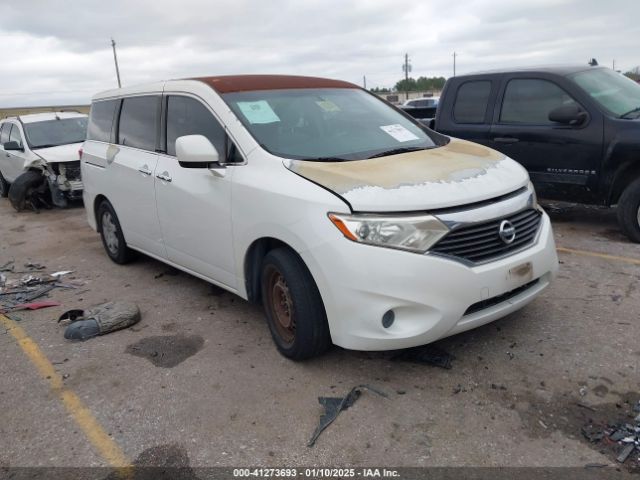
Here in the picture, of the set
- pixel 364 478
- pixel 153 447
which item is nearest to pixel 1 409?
pixel 153 447

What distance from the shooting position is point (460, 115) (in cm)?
712

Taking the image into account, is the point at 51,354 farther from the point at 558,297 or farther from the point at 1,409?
the point at 558,297

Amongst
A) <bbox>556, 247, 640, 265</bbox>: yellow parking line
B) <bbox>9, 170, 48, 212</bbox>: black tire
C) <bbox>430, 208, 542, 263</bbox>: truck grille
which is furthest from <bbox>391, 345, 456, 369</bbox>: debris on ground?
<bbox>9, 170, 48, 212</bbox>: black tire

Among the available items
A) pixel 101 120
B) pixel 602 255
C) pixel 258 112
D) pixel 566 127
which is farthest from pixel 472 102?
pixel 101 120

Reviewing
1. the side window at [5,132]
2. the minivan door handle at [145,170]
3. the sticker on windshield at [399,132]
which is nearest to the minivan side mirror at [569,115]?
the sticker on windshield at [399,132]

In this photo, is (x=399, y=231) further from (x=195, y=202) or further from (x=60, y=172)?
(x=60, y=172)

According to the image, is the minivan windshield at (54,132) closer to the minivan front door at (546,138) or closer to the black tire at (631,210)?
the minivan front door at (546,138)

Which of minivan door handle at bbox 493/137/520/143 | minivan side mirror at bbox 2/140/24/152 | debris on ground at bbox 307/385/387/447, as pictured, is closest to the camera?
debris on ground at bbox 307/385/387/447

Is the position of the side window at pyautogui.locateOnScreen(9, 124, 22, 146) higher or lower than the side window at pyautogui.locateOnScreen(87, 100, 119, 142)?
lower

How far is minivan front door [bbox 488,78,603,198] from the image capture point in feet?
19.6

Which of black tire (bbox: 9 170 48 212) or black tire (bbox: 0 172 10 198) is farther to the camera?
black tire (bbox: 0 172 10 198)

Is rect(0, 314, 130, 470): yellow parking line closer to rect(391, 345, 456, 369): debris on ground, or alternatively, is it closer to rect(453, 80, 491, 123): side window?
rect(391, 345, 456, 369): debris on ground

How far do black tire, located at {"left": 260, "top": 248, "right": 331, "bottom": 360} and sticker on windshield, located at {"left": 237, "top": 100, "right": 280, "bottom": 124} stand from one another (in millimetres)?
1012

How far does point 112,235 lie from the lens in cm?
619
